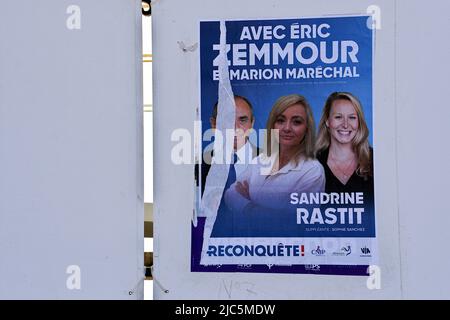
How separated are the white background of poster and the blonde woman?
0.15ft

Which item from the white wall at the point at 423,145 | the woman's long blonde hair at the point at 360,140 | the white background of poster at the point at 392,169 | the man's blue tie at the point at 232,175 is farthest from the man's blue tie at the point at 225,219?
the white wall at the point at 423,145

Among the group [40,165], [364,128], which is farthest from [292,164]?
[40,165]

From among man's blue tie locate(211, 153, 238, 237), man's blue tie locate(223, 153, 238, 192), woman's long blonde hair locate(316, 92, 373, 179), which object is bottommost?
man's blue tie locate(211, 153, 238, 237)

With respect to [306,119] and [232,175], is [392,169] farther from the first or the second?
[232,175]

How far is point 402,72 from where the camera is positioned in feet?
7.02

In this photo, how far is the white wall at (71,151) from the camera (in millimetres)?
2197

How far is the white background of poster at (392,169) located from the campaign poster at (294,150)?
34mm

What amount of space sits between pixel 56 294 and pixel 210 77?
1.00 m

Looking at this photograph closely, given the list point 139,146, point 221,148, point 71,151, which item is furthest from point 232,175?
point 71,151

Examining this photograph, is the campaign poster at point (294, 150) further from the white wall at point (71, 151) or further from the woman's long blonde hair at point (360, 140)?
the white wall at point (71, 151)

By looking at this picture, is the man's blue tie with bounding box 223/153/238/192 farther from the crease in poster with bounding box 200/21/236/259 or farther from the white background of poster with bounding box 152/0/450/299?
the white background of poster with bounding box 152/0/450/299

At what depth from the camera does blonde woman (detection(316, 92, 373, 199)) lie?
2143 mm

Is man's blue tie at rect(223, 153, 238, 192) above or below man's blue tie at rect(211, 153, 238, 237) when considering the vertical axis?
above

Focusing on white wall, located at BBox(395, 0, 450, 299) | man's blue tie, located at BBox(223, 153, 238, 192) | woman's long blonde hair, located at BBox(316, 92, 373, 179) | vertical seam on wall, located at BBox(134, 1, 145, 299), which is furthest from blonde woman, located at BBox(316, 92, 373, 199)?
vertical seam on wall, located at BBox(134, 1, 145, 299)
